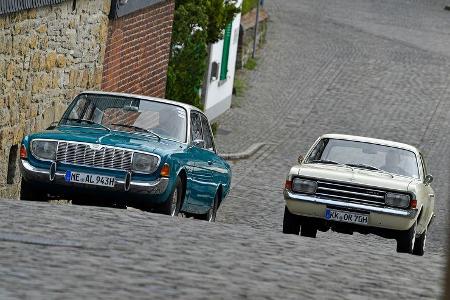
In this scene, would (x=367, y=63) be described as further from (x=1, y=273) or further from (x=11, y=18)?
(x=1, y=273)

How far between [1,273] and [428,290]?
2.91 m

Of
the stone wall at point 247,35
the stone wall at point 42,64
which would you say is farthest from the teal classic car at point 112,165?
the stone wall at point 247,35

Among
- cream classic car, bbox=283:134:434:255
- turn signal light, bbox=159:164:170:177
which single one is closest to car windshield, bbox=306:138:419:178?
cream classic car, bbox=283:134:434:255

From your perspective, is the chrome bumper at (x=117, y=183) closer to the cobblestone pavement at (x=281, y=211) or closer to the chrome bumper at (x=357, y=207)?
the cobblestone pavement at (x=281, y=211)

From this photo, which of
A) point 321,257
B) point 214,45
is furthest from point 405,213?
point 214,45

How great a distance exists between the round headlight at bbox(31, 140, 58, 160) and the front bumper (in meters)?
3.52

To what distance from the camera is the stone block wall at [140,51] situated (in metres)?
23.7

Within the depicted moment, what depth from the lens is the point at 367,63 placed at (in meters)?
48.1

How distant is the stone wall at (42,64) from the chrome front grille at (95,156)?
2.53m

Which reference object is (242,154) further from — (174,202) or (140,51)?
(174,202)

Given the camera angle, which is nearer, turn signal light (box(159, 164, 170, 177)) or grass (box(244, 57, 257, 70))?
turn signal light (box(159, 164, 170, 177))

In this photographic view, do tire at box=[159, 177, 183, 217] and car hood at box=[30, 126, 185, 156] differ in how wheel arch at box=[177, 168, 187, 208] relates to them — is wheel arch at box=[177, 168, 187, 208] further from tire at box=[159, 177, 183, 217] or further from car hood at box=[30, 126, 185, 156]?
car hood at box=[30, 126, 185, 156]

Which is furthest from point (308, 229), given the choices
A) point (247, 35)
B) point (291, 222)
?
point (247, 35)

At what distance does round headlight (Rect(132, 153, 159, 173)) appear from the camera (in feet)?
49.8
